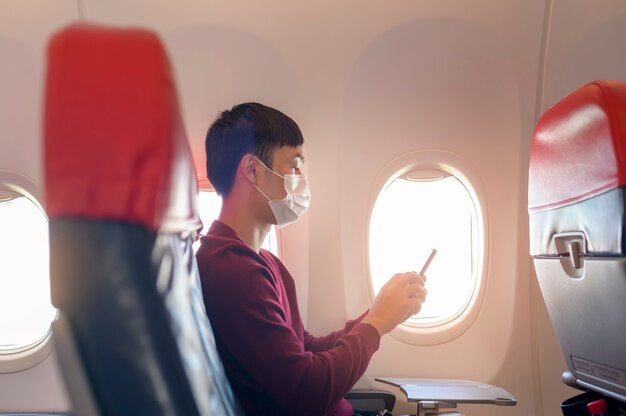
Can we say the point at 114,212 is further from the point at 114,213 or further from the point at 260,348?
the point at 260,348

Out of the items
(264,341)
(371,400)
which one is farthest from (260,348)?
(371,400)

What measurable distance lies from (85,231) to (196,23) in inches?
97.3

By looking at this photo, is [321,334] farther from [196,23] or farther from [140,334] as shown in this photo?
[140,334]

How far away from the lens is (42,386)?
3086mm

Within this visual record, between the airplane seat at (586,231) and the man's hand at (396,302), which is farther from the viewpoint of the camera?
the man's hand at (396,302)

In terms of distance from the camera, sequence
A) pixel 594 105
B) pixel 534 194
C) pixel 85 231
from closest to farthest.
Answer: pixel 85 231, pixel 594 105, pixel 534 194

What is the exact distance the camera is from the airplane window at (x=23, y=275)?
10.6ft

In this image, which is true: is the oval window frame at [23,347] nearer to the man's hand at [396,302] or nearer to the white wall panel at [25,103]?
the white wall panel at [25,103]

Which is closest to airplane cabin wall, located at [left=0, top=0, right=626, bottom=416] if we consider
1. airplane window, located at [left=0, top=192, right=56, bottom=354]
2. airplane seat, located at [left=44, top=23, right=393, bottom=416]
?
airplane window, located at [left=0, top=192, right=56, bottom=354]

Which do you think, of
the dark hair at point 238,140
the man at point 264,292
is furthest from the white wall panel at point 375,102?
the dark hair at point 238,140

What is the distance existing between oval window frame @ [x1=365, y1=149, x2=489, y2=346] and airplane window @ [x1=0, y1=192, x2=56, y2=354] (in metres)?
1.70

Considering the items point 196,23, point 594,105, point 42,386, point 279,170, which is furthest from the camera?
point 42,386

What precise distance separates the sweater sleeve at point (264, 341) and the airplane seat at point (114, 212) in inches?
31.6

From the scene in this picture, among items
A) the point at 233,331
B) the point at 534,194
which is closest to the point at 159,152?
the point at 233,331
